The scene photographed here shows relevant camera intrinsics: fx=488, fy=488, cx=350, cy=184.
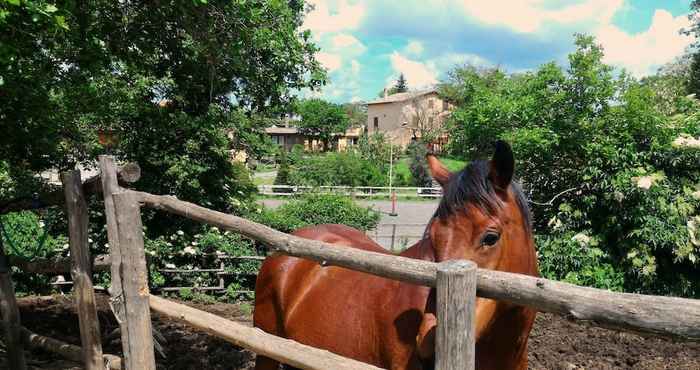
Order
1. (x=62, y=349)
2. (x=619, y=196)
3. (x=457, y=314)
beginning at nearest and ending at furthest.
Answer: (x=457, y=314) < (x=62, y=349) < (x=619, y=196)

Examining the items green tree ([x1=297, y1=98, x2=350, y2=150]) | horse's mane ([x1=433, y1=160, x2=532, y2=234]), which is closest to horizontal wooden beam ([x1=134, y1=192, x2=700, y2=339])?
horse's mane ([x1=433, y1=160, x2=532, y2=234])

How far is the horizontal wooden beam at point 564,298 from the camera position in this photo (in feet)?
3.83

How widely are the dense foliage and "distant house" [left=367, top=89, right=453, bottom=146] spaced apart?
37846mm

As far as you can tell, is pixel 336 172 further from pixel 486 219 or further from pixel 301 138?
pixel 301 138

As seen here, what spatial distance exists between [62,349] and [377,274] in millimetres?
2436

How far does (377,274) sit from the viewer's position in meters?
1.85

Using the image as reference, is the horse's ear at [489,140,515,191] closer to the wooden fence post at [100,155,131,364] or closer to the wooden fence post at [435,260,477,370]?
the wooden fence post at [435,260,477,370]

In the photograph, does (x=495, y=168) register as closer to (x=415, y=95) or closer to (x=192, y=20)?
(x=192, y=20)

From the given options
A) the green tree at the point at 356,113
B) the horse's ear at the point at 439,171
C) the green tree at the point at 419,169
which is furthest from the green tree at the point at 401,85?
the horse's ear at the point at 439,171

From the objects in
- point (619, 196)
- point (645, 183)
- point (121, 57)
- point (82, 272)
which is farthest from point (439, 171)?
point (619, 196)

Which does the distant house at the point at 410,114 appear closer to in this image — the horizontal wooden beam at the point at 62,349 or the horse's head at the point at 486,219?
the horizontal wooden beam at the point at 62,349

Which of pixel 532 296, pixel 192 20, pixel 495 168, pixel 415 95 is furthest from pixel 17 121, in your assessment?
pixel 415 95

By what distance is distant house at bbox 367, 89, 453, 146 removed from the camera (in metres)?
50.6

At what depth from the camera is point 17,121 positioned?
14.4 feet
